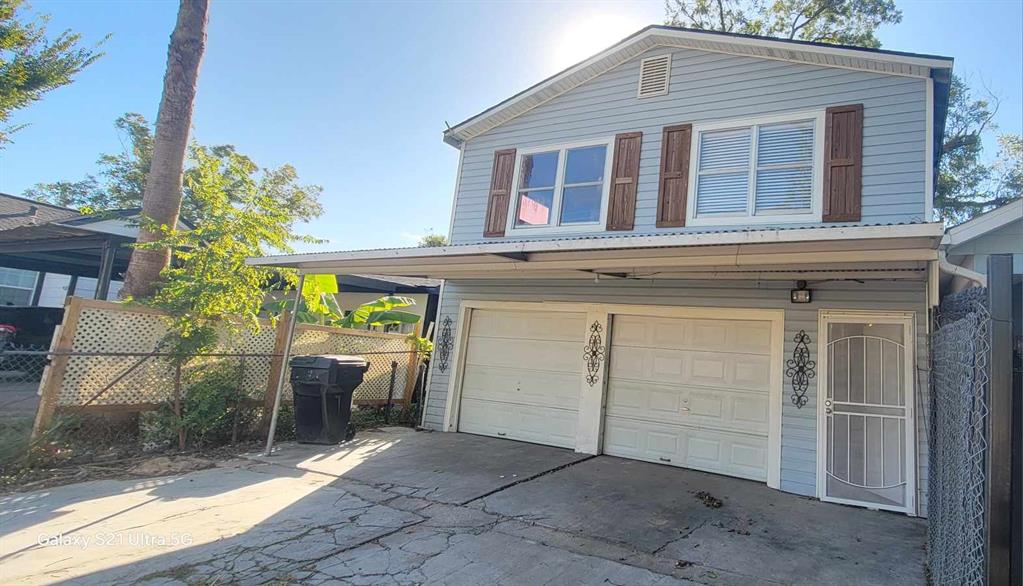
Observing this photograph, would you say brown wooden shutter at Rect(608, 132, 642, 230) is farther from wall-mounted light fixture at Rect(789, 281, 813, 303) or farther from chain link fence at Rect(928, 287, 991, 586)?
chain link fence at Rect(928, 287, 991, 586)

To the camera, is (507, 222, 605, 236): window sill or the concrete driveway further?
(507, 222, 605, 236): window sill

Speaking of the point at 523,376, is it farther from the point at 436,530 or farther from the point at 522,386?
the point at 436,530

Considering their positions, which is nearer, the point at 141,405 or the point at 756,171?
the point at 141,405

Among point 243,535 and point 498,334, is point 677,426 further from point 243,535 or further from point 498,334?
point 243,535

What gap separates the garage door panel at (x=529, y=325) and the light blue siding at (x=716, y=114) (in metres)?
1.28

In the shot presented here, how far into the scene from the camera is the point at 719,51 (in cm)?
675

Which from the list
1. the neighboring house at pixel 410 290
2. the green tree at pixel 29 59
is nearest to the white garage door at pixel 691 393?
the neighboring house at pixel 410 290

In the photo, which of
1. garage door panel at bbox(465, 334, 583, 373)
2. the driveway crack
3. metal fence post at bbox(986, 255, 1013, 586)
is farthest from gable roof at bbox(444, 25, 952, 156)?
the driveway crack

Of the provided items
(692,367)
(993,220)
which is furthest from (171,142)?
(993,220)

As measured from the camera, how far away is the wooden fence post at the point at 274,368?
6.82 meters

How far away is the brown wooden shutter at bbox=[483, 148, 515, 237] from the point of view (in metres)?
7.75

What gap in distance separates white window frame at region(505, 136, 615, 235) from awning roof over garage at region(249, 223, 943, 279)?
2.45ft

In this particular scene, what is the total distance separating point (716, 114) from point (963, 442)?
17.7ft

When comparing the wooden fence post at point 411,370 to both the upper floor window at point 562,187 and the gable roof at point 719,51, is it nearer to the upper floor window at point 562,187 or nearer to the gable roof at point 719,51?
the upper floor window at point 562,187
